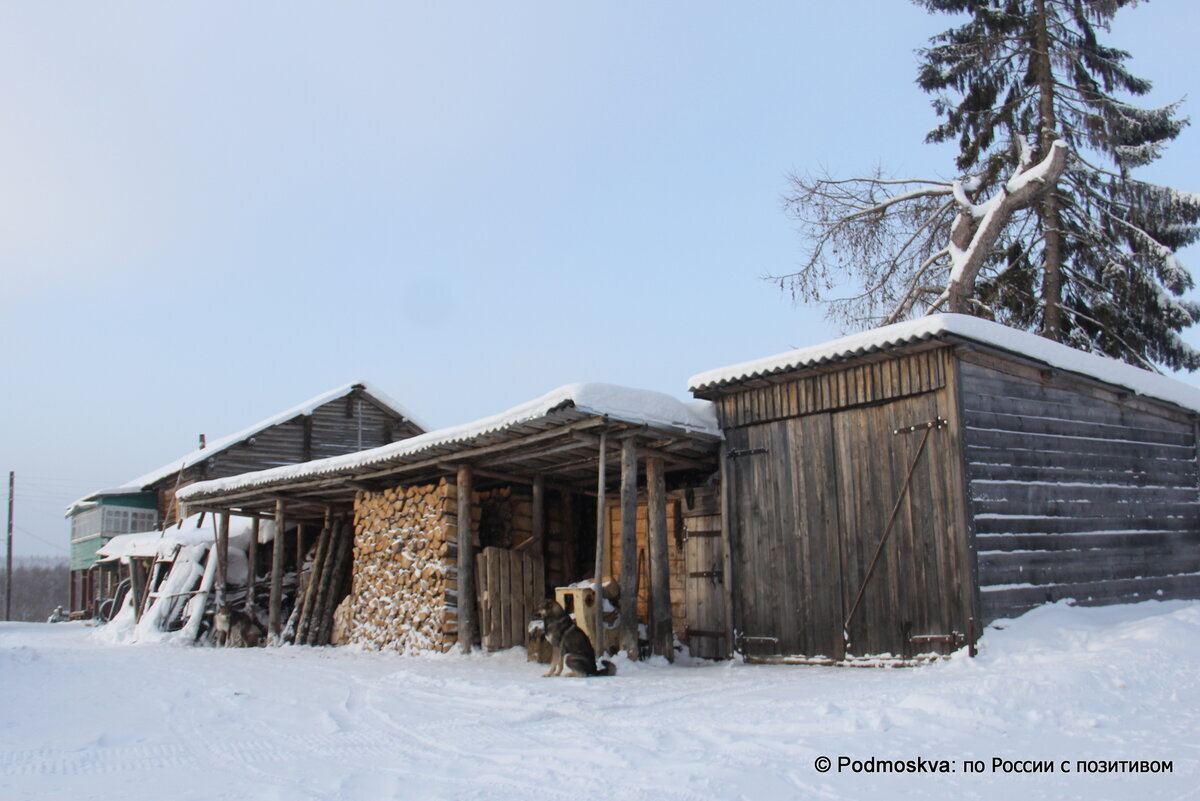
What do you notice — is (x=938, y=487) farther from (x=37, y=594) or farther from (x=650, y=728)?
(x=37, y=594)

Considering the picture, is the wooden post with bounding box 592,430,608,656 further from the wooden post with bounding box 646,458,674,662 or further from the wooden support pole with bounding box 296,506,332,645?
the wooden support pole with bounding box 296,506,332,645

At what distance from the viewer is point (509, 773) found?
4.86 metres

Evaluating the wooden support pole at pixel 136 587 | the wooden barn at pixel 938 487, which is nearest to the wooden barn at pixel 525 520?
the wooden barn at pixel 938 487

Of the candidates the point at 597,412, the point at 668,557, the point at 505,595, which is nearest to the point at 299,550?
the point at 505,595

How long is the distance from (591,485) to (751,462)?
361cm

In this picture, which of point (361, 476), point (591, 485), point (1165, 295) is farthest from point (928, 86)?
point (361, 476)

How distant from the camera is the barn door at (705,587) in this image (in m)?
11.3

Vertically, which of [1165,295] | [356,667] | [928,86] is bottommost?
[356,667]

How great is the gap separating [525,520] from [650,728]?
7729 mm

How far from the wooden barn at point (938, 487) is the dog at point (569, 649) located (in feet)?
7.23

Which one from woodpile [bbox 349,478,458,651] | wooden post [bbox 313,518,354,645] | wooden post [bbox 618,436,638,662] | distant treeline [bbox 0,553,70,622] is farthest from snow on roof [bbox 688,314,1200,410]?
distant treeline [bbox 0,553,70,622]

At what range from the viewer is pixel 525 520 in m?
13.6

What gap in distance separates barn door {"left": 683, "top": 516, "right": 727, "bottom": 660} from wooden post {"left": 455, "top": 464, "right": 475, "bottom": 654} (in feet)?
9.36

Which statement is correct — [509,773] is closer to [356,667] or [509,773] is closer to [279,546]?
[356,667]
